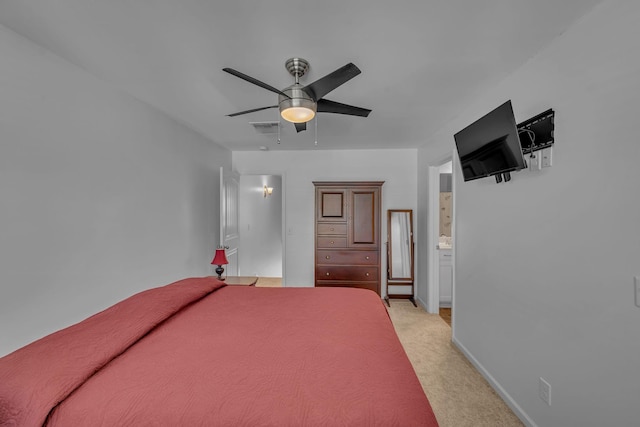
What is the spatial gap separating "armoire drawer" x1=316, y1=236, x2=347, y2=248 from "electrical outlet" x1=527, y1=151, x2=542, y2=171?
99.8 inches

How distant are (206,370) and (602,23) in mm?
2386

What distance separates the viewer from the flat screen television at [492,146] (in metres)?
1.65

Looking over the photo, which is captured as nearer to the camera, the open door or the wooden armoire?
the open door

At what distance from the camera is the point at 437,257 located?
3627 mm

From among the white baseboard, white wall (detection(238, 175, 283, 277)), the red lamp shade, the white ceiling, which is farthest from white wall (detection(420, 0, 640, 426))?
white wall (detection(238, 175, 283, 277))

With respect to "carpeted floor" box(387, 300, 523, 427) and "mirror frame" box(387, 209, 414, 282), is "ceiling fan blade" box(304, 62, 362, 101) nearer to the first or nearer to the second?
"carpeted floor" box(387, 300, 523, 427)

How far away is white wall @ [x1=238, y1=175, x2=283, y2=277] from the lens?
5435mm

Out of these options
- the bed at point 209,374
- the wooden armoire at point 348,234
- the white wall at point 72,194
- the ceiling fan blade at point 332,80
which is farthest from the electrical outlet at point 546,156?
the white wall at point 72,194

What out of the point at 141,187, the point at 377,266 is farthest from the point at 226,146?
the point at 377,266

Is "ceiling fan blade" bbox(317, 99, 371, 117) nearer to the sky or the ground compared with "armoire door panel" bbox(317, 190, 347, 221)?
nearer to the sky

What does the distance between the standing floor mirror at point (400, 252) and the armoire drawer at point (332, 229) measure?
0.75 meters

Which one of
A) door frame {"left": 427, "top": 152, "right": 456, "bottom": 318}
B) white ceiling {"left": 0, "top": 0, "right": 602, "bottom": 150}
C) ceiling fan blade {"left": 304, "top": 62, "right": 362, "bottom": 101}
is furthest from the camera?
door frame {"left": 427, "top": 152, "right": 456, "bottom": 318}

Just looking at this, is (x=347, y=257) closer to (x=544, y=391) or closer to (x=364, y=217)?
(x=364, y=217)

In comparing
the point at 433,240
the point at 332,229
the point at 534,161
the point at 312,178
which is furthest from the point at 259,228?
the point at 534,161
